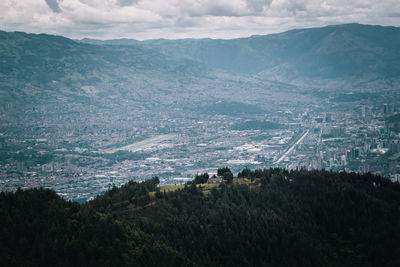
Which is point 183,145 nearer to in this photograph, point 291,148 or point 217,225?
point 291,148

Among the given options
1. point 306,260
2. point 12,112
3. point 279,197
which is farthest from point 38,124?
point 306,260

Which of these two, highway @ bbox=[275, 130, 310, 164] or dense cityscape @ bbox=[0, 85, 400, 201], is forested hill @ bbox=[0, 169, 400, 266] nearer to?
dense cityscape @ bbox=[0, 85, 400, 201]

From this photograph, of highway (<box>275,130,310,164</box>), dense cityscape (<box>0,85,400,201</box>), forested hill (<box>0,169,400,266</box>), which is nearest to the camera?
forested hill (<box>0,169,400,266</box>)

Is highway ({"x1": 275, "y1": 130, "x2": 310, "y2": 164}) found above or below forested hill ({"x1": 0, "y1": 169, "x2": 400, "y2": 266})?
below

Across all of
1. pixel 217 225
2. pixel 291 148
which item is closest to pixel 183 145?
pixel 291 148

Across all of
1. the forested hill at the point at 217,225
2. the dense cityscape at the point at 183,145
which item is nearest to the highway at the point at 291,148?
the dense cityscape at the point at 183,145

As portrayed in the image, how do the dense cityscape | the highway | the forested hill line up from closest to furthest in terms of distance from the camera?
the forested hill, the dense cityscape, the highway

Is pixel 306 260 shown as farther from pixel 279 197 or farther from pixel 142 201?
pixel 142 201

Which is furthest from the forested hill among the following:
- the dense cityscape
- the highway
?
the highway
